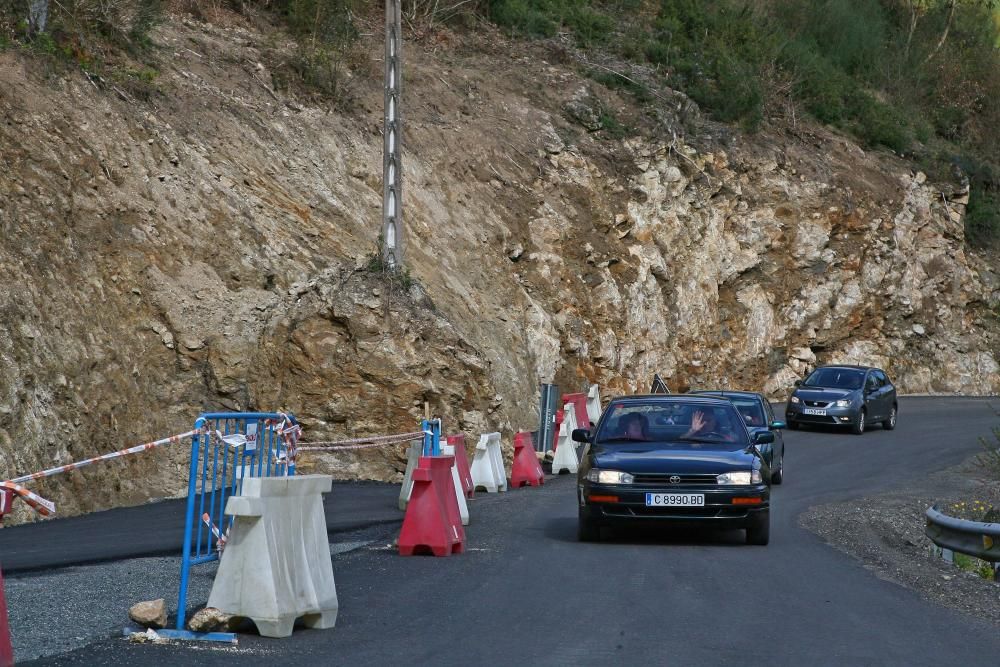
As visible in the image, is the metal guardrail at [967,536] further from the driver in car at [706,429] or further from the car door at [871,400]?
the car door at [871,400]

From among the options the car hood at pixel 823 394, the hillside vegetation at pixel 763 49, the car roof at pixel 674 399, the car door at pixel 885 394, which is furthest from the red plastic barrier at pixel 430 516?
the car door at pixel 885 394

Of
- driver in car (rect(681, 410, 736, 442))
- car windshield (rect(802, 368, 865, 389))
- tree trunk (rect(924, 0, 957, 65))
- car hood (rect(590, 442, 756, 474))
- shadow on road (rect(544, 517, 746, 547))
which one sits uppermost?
tree trunk (rect(924, 0, 957, 65))

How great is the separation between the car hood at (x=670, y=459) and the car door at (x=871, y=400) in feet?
61.6

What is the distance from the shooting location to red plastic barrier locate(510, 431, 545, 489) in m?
20.0

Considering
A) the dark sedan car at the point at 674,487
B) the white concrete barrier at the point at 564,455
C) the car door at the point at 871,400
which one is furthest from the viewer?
the car door at the point at 871,400

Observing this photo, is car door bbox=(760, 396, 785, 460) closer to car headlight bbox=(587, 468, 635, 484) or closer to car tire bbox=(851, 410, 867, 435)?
car headlight bbox=(587, 468, 635, 484)

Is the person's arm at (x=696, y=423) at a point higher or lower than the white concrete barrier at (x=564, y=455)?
higher

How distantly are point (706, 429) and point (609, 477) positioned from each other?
1.68m

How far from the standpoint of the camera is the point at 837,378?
1246 inches

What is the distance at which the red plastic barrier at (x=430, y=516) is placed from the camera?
458 inches

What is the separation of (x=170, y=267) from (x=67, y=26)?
5602 mm

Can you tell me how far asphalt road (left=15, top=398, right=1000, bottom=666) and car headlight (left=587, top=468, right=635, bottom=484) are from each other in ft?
2.19

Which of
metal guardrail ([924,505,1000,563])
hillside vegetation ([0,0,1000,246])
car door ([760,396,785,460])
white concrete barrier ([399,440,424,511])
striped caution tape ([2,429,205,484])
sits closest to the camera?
striped caution tape ([2,429,205,484])

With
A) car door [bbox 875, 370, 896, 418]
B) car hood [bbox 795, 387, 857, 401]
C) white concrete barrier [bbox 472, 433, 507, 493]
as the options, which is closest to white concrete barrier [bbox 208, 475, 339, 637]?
white concrete barrier [bbox 472, 433, 507, 493]
